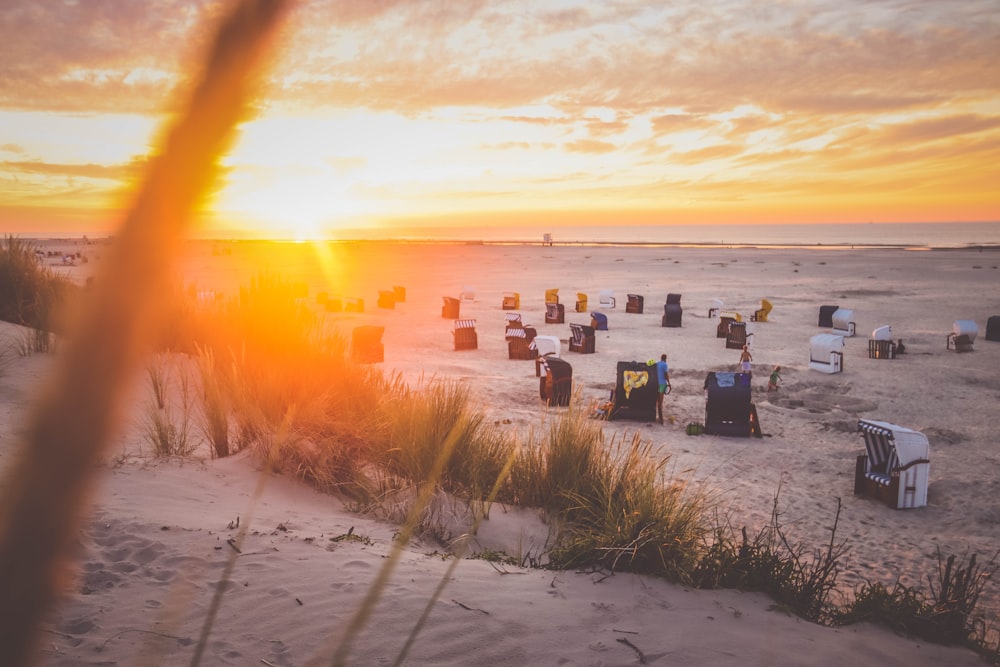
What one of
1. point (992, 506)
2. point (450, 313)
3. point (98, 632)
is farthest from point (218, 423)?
point (450, 313)

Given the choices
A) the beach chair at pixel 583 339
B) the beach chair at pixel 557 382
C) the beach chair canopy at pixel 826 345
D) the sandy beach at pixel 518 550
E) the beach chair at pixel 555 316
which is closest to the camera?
the sandy beach at pixel 518 550

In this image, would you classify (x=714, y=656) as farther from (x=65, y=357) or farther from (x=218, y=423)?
(x=65, y=357)

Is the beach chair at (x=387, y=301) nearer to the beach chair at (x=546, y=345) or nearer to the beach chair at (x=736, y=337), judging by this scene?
the beach chair at (x=546, y=345)

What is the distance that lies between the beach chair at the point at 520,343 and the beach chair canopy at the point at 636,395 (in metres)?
5.49

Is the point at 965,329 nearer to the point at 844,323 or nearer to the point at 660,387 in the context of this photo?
the point at 844,323

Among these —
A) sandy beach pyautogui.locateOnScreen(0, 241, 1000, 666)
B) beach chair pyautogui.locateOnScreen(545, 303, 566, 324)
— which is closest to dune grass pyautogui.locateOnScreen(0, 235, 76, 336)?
sandy beach pyautogui.locateOnScreen(0, 241, 1000, 666)

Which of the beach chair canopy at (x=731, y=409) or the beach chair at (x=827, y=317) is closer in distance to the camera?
the beach chair canopy at (x=731, y=409)

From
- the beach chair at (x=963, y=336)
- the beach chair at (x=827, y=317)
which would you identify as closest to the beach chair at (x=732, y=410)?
the beach chair at (x=963, y=336)

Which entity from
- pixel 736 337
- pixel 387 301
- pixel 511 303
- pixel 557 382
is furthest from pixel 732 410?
pixel 387 301

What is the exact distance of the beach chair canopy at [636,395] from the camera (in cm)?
1091

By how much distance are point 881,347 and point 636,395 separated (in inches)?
400

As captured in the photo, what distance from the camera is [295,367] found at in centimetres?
673

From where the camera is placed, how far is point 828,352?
14703mm

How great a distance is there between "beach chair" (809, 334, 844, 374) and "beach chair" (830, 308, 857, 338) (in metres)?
6.83
